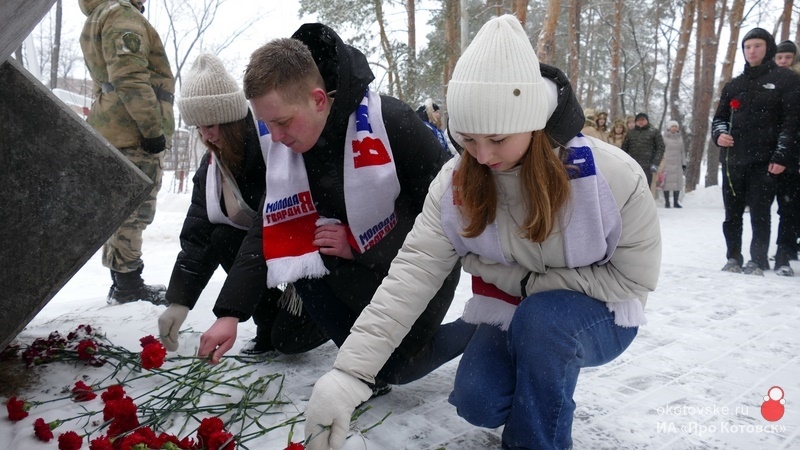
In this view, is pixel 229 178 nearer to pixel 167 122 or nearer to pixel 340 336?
pixel 340 336

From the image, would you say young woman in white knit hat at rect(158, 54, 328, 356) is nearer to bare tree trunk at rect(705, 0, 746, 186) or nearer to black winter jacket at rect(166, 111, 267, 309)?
black winter jacket at rect(166, 111, 267, 309)

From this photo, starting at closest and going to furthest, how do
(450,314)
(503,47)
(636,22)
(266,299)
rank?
(503,47) → (266,299) → (450,314) → (636,22)

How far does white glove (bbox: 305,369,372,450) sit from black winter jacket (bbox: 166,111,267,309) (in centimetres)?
104

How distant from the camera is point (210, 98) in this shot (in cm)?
240

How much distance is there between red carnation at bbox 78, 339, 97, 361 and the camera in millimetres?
2488

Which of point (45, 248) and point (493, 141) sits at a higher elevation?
point (493, 141)

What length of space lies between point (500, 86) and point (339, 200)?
99cm

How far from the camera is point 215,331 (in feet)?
6.97

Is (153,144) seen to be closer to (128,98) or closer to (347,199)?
(128,98)

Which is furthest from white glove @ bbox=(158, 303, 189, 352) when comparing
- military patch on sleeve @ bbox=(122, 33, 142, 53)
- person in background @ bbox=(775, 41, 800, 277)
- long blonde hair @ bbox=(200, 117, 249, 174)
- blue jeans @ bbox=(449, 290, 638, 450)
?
person in background @ bbox=(775, 41, 800, 277)

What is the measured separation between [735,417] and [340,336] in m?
1.48

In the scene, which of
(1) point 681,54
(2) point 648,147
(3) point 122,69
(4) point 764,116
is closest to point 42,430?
(3) point 122,69

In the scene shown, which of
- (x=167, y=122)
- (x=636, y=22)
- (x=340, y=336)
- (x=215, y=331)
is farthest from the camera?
(x=636, y=22)

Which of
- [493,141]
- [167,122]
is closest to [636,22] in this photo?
[167,122]
